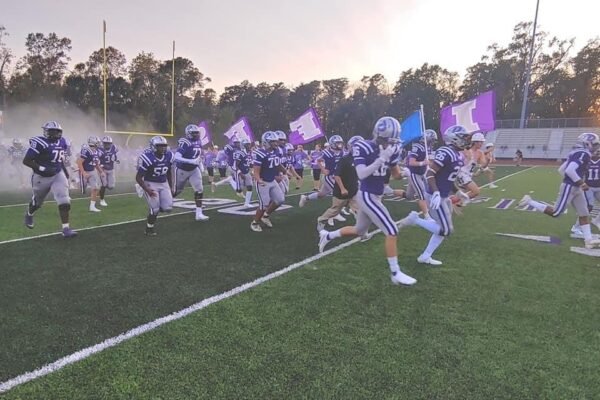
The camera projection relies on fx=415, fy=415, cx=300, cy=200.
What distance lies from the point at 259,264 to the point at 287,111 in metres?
78.5

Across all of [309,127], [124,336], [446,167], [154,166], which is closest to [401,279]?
[446,167]

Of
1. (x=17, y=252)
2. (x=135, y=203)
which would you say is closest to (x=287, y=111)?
(x=135, y=203)

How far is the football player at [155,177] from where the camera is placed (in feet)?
26.8

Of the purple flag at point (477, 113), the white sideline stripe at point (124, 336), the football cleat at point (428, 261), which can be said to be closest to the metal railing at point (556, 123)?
the purple flag at point (477, 113)

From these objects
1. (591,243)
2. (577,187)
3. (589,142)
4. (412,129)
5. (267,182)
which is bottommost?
(591,243)

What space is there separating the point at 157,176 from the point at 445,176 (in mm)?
5536

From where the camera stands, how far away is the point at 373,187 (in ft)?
18.0

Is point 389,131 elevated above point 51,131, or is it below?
above

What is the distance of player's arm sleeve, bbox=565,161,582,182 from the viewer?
7453 millimetres

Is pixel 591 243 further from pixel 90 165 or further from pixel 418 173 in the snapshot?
pixel 90 165

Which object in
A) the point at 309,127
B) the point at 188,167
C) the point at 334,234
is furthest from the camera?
the point at 309,127

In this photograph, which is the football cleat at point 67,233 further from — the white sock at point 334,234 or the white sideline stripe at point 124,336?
the white sock at point 334,234

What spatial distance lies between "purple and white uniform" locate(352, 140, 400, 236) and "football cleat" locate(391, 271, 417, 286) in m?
0.54

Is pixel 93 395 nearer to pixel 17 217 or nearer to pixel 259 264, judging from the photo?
pixel 259 264
